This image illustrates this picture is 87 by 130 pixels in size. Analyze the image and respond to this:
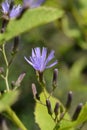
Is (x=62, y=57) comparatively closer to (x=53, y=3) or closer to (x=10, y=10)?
(x=53, y=3)

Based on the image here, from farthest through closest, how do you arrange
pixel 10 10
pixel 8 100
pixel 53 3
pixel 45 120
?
pixel 53 3, pixel 45 120, pixel 10 10, pixel 8 100

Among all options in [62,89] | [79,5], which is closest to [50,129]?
[79,5]

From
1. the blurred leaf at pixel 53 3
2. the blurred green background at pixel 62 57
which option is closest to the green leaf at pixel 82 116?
the blurred green background at pixel 62 57

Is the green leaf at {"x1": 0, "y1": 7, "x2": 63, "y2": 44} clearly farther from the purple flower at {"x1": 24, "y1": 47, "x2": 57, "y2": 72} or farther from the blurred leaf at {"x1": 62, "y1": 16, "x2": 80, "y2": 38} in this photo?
the blurred leaf at {"x1": 62, "y1": 16, "x2": 80, "y2": 38}

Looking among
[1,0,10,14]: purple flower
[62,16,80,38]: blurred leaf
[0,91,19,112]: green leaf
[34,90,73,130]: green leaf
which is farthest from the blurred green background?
[0,91,19,112]: green leaf

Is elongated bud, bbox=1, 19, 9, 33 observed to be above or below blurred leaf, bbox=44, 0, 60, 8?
above

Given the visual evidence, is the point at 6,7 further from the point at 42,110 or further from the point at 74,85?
the point at 74,85

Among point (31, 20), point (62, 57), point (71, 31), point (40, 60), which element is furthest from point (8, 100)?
point (62, 57)
